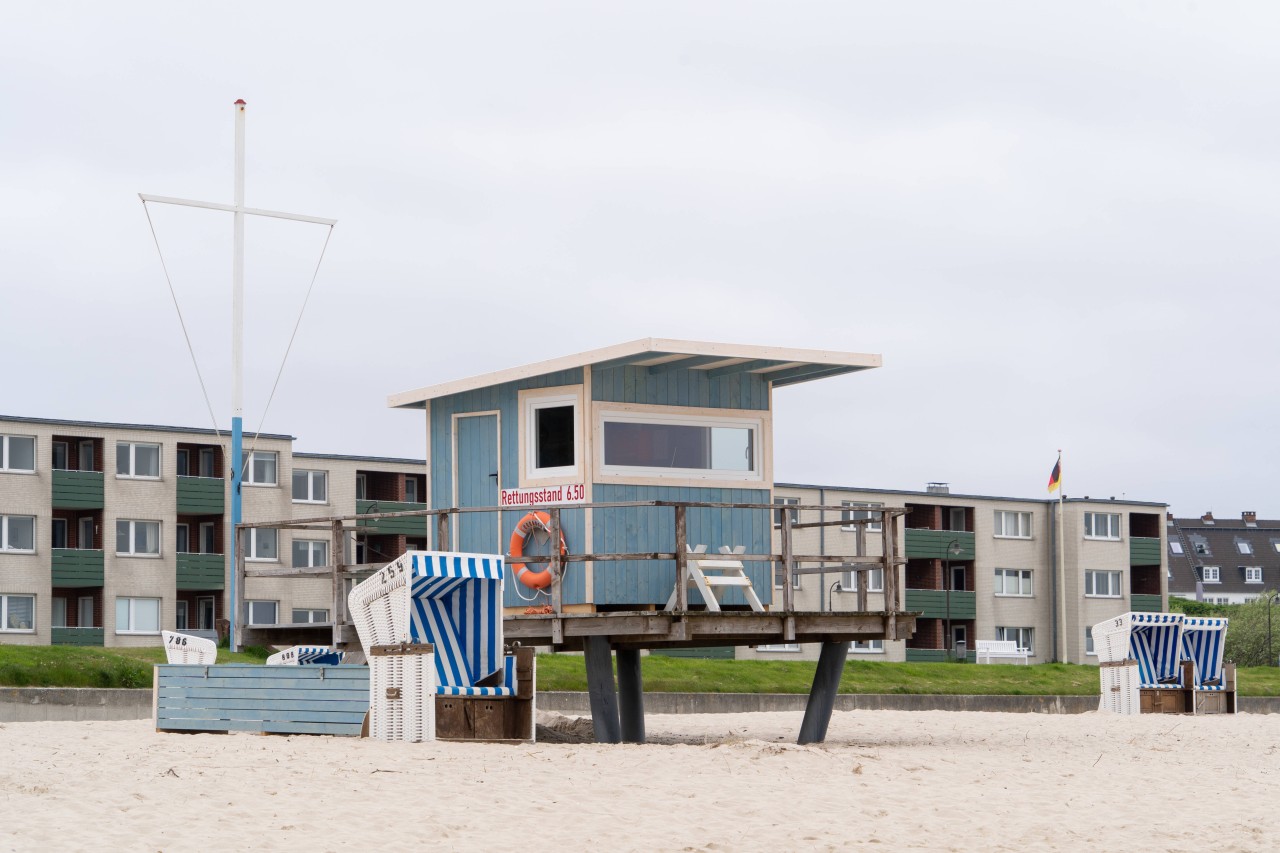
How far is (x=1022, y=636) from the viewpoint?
238ft

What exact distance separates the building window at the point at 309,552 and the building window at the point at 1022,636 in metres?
Result: 29.2

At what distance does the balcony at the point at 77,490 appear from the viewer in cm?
5406

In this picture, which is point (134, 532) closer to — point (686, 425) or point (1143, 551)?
point (686, 425)

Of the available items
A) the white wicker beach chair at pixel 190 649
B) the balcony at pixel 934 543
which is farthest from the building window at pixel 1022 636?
the white wicker beach chair at pixel 190 649

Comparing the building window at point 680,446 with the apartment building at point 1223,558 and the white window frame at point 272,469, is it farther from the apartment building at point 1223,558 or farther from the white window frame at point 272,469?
the apartment building at point 1223,558

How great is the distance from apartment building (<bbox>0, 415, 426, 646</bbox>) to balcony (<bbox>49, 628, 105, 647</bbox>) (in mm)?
32

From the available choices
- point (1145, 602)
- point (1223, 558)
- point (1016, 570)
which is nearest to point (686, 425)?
point (1016, 570)

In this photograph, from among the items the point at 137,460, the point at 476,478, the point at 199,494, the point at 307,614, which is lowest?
the point at 307,614

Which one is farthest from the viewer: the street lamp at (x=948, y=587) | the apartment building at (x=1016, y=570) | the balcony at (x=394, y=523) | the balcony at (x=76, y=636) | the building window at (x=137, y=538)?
the apartment building at (x=1016, y=570)

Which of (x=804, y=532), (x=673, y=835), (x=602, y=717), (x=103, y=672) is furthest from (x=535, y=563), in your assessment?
(x=804, y=532)

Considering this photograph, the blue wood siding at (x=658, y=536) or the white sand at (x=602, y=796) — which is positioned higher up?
the blue wood siding at (x=658, y=536)

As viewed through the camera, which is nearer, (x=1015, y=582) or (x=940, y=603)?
(x=940, y=603)

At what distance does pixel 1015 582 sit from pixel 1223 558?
176 feet

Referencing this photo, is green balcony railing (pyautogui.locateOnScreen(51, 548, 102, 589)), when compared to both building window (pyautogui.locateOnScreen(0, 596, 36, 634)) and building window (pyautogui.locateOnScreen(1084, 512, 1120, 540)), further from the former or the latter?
building window (pyautogui.locateOnScreen(1084, 512, 1120, 540))
